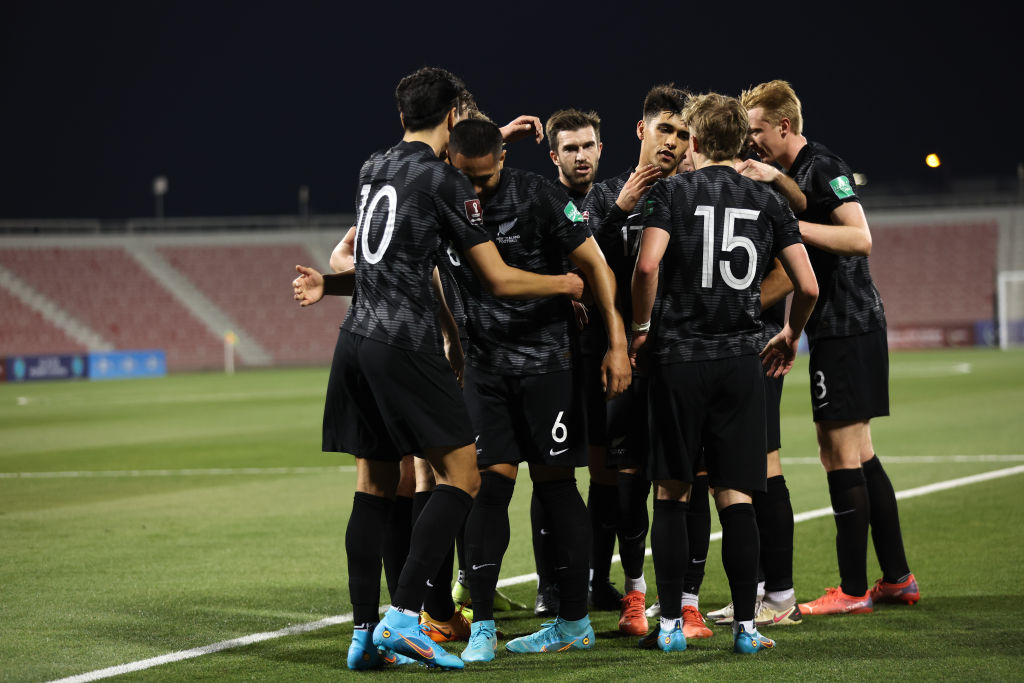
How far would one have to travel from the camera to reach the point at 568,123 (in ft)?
19.4

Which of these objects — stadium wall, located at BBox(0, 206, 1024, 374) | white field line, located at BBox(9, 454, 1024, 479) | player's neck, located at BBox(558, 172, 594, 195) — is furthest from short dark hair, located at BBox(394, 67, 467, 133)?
stadium wall, located at BBox(0, 206, 1024, 374)

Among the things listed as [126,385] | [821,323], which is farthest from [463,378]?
[126,385]

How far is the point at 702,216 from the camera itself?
4.77 metres

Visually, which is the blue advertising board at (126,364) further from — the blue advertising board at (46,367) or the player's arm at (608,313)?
the player's arm at (608,313)

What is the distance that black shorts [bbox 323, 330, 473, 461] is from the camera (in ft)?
14.4

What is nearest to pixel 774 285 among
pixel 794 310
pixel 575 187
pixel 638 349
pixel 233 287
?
pixel 794 310

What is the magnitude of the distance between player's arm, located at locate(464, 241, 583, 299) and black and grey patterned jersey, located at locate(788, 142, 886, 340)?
1.56 metres

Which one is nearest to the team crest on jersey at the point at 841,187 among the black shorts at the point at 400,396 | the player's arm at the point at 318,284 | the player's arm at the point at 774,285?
the player's arm at the point at 774,285

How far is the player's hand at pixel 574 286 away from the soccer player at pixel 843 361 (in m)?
1.40

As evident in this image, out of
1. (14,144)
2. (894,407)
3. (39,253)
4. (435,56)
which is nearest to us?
(894,407)

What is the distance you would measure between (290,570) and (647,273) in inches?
127

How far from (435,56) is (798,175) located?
119895 mm

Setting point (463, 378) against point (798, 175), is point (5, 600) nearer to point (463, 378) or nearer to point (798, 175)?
point (463, 378)

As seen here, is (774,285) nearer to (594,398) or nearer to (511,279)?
(594,398)
